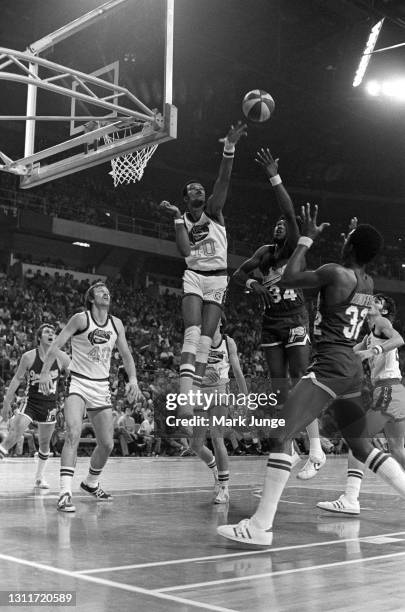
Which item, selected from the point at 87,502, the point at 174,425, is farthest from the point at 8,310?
the point at 87,502

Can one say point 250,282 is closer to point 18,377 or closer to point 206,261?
point 206,261

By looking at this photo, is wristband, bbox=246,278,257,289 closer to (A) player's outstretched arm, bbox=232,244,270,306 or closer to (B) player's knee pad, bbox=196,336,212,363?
(A) player's outstretched arm, bbox=232,244,270,306

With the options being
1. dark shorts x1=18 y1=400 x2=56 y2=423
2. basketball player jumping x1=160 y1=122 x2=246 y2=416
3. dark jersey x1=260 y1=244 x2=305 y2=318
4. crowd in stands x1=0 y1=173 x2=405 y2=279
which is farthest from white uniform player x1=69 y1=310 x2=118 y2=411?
crowd in stands x1=0 y1=173 x2=405 y2=279

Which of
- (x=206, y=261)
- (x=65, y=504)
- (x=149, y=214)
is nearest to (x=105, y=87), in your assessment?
(x=206, y=261)

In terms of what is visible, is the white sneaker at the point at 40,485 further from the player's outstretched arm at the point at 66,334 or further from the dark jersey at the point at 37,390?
the player's outstretched arm at the point at 66,334

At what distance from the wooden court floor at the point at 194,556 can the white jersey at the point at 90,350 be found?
4.72 ft

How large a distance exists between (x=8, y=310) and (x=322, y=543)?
19.2 meters

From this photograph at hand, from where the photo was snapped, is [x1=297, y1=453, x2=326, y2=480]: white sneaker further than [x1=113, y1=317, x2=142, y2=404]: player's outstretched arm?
No

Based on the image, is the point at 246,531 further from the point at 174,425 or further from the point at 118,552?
the point at 174,425

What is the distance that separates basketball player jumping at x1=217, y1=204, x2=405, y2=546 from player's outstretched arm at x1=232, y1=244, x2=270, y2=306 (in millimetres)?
2379

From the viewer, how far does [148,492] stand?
9.42 m

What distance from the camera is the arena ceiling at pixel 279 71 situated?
2130cm

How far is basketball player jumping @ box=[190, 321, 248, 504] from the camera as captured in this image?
338 inches

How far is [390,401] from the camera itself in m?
8.95
